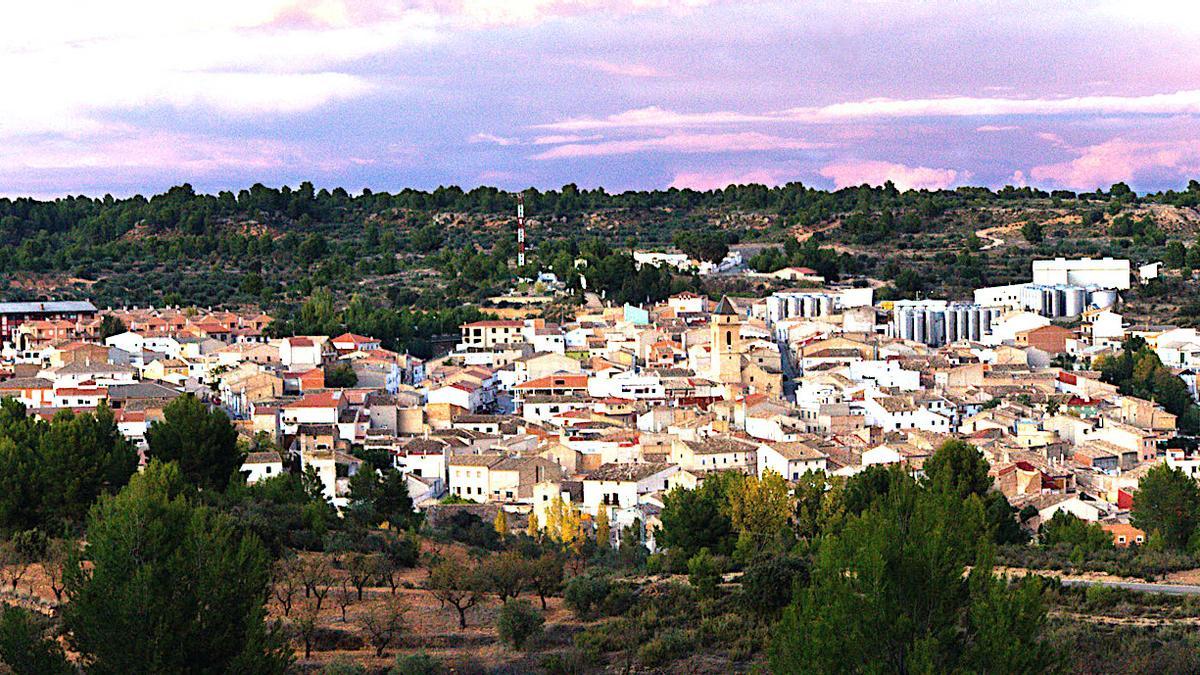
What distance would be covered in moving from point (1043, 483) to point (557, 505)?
6858 millimetres

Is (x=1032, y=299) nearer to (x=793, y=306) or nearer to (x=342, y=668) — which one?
(x=793, y=306)

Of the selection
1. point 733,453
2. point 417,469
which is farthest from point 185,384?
point 733,453

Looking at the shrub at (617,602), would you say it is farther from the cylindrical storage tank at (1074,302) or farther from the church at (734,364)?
the cylindrical storage tank at (1074,302)

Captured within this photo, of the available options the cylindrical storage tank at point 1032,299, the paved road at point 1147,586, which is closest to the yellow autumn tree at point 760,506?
the paved road at point 1147,586

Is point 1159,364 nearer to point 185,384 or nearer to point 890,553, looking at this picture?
point 185,384

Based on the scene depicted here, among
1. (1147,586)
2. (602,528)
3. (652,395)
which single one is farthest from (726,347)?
(1147,586)

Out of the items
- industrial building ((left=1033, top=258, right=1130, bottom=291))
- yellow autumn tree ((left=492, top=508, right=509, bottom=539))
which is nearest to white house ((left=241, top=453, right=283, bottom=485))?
yellow autumn tree ((left=492, top=508, right=509, bottom=539))

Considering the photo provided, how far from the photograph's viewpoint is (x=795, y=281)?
160 feet

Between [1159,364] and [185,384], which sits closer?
[185,384]

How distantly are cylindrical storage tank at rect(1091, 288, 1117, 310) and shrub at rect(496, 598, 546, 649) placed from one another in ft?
119

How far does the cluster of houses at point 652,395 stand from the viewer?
925 inches

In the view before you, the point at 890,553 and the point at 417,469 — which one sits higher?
the point at 890,553

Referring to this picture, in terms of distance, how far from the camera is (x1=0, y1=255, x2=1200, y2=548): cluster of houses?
2348 centimetres

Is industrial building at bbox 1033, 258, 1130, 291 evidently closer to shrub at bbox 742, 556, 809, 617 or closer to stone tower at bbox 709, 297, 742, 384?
stone tower at bbox 709, 297, 742, 384
